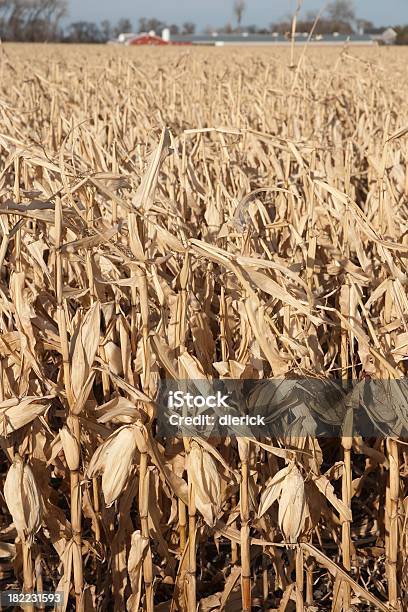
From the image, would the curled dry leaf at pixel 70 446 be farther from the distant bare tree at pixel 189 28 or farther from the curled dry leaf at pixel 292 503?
the distant bare tree at pixel 189 28

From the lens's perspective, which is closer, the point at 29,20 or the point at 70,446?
the point at 70,446

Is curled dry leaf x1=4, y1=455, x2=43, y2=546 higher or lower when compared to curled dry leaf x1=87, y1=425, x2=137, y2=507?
lower

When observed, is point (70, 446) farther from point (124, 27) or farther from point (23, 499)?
point (124, 27)

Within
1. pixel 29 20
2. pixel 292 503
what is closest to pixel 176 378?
pixel 292 503

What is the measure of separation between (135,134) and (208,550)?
178 centimetres

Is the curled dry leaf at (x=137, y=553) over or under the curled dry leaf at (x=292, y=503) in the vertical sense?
under

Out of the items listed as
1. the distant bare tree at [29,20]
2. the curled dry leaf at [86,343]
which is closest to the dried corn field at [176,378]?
the curled dry leaf at [86,343]

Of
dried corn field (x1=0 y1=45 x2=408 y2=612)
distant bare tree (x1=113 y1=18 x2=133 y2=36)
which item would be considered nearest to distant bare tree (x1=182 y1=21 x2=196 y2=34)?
distant bare tree (x1=113 y1=18 x2=133 y2=36)

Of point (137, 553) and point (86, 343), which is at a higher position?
point (86, 343)

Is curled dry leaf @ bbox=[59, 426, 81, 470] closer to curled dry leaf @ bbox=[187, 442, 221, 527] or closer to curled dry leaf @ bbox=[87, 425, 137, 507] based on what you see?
curled dry leaf @ bbox=[87, 425, 137, 507]

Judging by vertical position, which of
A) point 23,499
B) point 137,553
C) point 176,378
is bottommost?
point 137,553

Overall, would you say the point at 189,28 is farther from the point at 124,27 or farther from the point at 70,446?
the point at 70,446

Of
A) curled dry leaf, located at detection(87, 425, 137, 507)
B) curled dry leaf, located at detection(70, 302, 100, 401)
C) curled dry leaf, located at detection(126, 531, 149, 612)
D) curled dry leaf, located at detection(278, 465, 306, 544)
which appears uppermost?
curled dry leaf, located at detection(70, 302, 100, 401)

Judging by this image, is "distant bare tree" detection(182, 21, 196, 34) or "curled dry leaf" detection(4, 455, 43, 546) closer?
"curled dry leaf" detection(4, 455, 43, 546)
